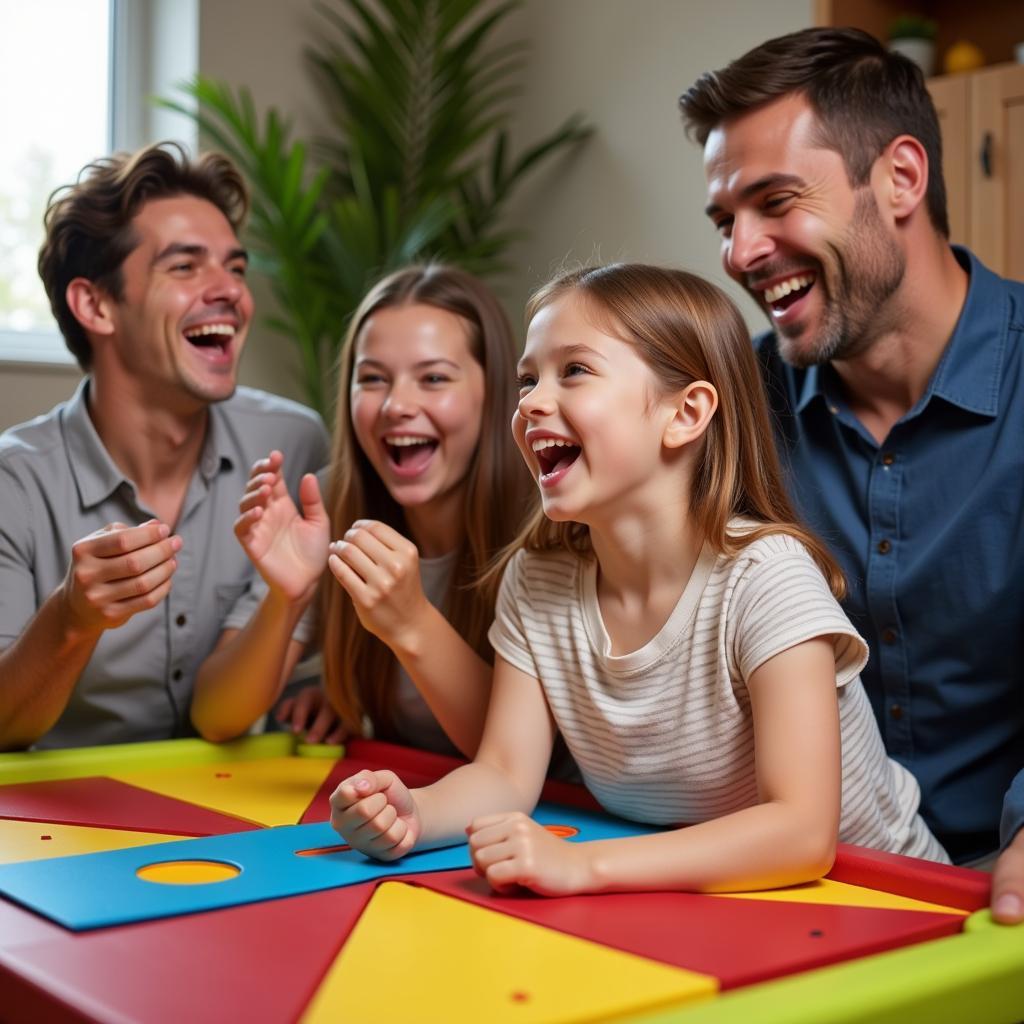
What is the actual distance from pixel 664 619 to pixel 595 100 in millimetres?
2928

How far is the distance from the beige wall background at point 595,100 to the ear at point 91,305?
1.43 metres

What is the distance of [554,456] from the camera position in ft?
4.57

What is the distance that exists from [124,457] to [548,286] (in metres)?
0.99

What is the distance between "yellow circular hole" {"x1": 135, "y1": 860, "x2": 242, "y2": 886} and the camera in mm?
1096

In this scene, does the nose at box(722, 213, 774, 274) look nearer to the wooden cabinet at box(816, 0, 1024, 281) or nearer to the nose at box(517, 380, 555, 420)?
the nose at box(517, 380, 555, 420)

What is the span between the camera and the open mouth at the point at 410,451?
6.04ft

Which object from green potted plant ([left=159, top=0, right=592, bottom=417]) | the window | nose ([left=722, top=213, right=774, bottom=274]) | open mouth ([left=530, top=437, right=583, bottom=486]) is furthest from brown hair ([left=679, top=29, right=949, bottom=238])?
the window

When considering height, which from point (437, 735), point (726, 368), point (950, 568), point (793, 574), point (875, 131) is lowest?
point (437, 735)

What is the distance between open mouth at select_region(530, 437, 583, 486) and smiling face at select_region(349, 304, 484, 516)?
47cm

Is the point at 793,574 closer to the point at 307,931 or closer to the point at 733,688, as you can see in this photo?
the point at 733,688

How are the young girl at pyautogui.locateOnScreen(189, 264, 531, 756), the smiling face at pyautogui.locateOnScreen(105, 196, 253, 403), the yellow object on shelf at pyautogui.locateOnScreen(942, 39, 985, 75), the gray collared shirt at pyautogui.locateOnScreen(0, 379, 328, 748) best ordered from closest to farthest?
the young girl at pyautogui.locateOnScreen(189, 264, 531, 756)
the gray collared shirt at pyautogui.locateOnScreen(0, 379, 328, 748)
the smiling face at pyautogui.locateOnScreen(105, 196, 253, 403)
the yellow object on shelf at pyautogui.locateOnScreen(942, 39, 985, 75)

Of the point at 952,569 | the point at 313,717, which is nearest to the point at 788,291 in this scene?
the point at 952,569

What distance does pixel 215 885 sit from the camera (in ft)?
3.43

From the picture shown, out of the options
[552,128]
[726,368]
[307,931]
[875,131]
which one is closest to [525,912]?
[307,931]
